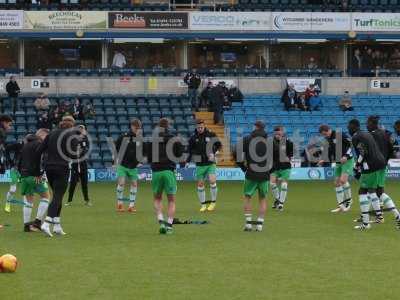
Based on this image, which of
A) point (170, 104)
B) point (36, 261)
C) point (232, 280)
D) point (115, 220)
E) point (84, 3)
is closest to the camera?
point (232, 280)

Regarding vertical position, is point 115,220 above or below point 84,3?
below

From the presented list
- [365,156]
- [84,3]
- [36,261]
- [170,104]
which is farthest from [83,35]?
[36,261]

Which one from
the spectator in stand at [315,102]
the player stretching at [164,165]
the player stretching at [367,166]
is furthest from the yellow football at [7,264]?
the spectator in stand at [315,102]

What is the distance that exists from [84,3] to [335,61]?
13.5 m

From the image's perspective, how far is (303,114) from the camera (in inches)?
1849

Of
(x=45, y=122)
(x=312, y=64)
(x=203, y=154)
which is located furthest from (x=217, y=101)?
(x=203, y=154)

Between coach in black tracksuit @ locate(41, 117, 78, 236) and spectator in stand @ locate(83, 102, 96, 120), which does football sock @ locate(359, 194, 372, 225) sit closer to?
coach in black tracksuit @ locate(41, 117, 78, 236)

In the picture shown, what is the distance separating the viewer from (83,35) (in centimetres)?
4859

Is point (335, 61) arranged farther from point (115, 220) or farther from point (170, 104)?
point (115, 220)

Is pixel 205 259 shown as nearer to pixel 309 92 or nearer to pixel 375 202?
pixel 375 202

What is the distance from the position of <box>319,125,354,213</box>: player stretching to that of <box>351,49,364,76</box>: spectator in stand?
27309 millimetres

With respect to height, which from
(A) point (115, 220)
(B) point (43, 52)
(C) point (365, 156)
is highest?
(B) point (43, 52)

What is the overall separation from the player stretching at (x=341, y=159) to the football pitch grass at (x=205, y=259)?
3.31 ft

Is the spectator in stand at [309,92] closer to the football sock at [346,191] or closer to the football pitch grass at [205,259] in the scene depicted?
the football sock at [346,191]
